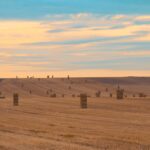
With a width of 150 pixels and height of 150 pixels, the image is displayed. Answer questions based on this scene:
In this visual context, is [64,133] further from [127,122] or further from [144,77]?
[144,77]

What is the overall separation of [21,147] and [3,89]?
4976 centimetres

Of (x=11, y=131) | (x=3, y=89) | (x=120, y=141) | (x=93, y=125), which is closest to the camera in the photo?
(x=120, y=141)

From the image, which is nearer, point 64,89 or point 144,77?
point 64,89

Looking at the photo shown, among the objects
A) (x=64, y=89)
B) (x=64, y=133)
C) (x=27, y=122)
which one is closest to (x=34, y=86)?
(x=64, y=89)

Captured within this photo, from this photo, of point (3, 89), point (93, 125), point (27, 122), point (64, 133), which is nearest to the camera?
point (64, 133)

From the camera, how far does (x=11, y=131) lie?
63.7 ft

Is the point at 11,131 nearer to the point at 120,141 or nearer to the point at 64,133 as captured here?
the point at 64,133

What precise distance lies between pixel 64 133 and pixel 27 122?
4.99 meters

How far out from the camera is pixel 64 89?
66188 millimetres

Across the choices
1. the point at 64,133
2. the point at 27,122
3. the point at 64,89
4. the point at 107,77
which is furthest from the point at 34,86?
the point at 64,133

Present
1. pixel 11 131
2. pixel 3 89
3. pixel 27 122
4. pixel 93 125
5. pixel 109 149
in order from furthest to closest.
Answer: pixel 3 89, pixel 27 122, pixel 93 125, pixel 11 131, pixel 109 149

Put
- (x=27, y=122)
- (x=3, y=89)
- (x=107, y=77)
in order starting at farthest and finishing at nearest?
(x=107, y=77) → (x=3, y=89) → (x=27, y=122)

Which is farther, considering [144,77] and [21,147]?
[144,77]

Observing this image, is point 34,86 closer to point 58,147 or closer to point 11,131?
point 11,131
